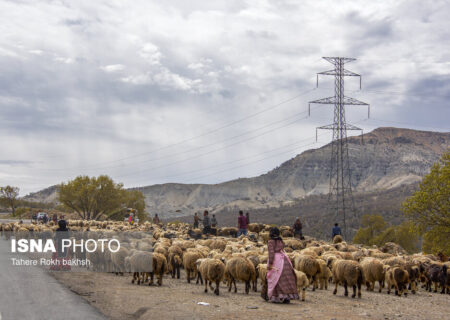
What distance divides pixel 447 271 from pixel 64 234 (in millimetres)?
13373

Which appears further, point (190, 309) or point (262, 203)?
point (262, 203)

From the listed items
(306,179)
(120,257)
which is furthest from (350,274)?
(306,179)

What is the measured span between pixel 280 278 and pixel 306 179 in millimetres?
146888

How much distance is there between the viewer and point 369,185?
142750 millimetres

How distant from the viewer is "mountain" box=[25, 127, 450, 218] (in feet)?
474

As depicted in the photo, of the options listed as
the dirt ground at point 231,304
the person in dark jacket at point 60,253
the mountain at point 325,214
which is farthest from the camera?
the mountain at point 325,214

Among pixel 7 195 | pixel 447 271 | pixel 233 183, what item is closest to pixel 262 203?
pixel 233 183

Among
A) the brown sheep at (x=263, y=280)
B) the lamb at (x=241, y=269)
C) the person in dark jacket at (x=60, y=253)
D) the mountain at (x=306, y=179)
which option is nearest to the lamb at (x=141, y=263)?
the lamb at (x=241, y=269)

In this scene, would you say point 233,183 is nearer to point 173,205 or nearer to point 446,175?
point 173,205

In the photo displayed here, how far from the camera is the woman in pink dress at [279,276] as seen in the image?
11258 millimetres

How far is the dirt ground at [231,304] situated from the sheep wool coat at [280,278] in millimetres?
234

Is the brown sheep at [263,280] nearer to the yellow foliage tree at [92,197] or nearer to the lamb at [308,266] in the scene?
the lamb at [308,266]

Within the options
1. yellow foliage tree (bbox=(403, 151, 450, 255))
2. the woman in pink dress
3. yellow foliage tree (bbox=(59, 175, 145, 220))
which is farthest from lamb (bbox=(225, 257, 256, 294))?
yellow foliage tree (bbox=(59, 175, 145, 220))

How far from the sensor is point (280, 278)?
11227 millimetres
